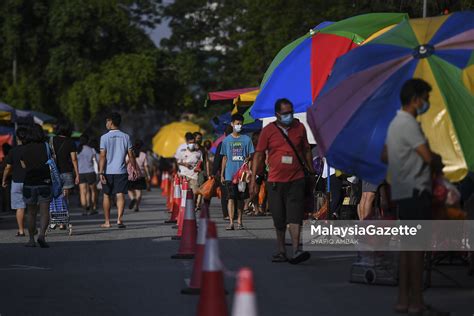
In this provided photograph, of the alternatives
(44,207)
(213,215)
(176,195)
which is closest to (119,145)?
(176,195)

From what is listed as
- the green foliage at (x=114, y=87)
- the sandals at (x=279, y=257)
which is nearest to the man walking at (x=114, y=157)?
the sandals at (x=279, y=257)

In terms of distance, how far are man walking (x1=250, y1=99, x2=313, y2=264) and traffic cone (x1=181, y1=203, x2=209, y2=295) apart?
122 inches

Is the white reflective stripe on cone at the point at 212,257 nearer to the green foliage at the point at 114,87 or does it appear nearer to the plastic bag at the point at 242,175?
the plastic bag at the point at 242,175

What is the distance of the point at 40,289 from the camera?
12484mm

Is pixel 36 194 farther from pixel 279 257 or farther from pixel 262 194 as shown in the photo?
pixel 262 194

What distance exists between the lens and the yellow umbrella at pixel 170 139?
4841 centimetres

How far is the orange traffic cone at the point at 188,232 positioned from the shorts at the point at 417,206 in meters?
4.92

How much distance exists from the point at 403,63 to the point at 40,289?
14.1 ft

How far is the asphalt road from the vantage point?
1101 cm

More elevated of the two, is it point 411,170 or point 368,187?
point 411,170

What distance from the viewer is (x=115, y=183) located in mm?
21156

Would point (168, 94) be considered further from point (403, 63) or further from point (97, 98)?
point (403, 63)

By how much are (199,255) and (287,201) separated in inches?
154

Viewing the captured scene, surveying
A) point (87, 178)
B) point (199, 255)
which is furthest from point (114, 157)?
point (199, 255)
